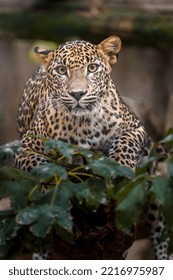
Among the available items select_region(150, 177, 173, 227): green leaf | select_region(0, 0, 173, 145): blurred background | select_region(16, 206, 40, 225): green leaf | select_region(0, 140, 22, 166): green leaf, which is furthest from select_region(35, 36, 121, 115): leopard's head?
select_region(0, 0, 173, 145): blurred background

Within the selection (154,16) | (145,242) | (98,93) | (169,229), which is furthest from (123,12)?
(169,229)

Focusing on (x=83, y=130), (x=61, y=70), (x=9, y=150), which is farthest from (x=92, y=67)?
(x=9, y=150)

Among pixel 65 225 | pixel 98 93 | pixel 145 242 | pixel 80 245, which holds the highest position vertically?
pixel 98 93

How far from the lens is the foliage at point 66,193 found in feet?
23.4

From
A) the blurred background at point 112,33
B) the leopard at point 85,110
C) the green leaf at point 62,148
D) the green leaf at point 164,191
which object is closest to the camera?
the green leaf at point 164,191

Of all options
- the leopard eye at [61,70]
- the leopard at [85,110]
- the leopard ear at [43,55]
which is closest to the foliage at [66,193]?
the leopard at [85,110]

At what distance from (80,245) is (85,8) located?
8809 millimetres

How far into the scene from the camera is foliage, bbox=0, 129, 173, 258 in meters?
7.13

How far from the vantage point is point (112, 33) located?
16109 millimetres

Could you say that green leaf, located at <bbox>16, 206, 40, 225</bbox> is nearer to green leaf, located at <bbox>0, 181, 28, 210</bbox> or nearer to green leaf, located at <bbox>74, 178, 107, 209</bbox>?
green leaf, located at <bbox>0, 181, 28, 210</bbox>

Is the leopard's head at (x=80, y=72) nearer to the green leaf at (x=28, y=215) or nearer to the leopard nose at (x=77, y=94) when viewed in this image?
the leopard nose at (x=77, y=94)

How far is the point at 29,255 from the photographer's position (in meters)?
10.5

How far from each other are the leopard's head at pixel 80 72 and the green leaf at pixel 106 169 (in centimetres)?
106
